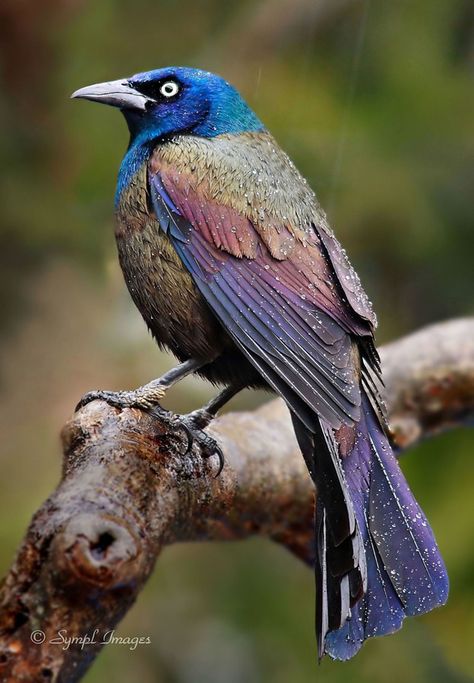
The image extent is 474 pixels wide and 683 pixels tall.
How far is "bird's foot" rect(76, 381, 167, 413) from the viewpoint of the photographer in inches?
101

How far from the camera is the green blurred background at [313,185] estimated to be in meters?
4.30

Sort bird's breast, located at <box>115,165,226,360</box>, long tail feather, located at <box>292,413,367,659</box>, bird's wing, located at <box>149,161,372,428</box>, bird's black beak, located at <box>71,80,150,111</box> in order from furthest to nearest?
bird's black beak, located at <box>71,80,150,111</box>, bird's breast, located at <box>115,165,226,360</box>, bird's wing, located at <box>149,161,372,428</box>, long tail feather, located at <box>292,413,367,659</box>

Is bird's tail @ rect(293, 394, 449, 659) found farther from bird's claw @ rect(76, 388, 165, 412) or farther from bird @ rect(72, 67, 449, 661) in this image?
bird's claw @ rect(76, 388, 165, 412)

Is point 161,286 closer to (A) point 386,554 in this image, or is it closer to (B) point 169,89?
(B) point 169,89

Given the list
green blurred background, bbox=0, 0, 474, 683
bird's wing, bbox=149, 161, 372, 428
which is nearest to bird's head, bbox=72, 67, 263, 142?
bird's wing, bbox=149, 161, 372, 428

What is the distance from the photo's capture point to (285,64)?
5055 millimetres

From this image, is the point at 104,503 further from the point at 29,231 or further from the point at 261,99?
the point at 261,99

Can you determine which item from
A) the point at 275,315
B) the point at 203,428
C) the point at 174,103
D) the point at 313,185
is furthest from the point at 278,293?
the point at 313,185

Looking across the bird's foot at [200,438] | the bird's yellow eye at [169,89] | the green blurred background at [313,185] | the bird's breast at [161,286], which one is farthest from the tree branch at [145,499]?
the bird's yellow eye at [169,89]

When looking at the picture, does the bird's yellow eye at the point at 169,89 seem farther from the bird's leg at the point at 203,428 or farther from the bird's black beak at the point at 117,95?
the bird's leg at the point at 203,428

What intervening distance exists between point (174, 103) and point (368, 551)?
143cm

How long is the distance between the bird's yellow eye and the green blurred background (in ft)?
5.10

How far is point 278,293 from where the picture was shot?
2686mm

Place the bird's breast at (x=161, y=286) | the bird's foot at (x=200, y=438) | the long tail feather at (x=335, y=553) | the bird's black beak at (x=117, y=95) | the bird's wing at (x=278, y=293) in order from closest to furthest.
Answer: the long tail feather at (x=335, y=553) < the bird's wing at (x=278, y=293) < the bird's foot at (x=200, y=438) < the bird's breast at (x=161, y=286) < the bird's black beak at (x=117, y=95)
